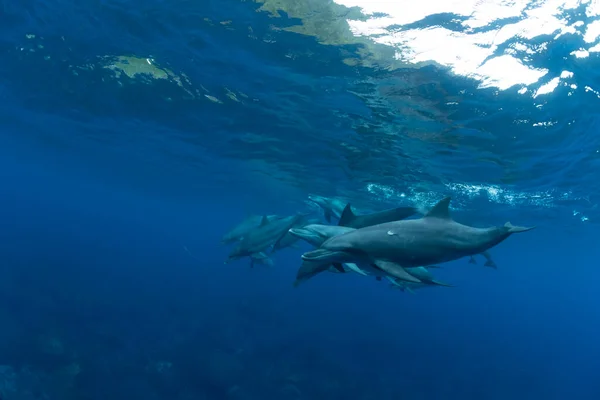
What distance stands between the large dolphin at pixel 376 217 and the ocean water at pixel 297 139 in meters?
7.31

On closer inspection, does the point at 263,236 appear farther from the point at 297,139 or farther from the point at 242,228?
the point at 297,139

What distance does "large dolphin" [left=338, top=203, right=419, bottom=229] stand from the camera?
431 cm

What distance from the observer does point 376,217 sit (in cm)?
458

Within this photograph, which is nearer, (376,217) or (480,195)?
(376,217)

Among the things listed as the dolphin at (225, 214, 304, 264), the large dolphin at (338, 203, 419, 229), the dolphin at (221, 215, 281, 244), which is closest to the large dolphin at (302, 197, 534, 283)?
the large dolphin at (338, 203, 419, 229)

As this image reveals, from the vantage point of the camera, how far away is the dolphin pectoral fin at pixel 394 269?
10.2 ft

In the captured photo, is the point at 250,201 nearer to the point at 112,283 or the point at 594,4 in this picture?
the point at 112,283

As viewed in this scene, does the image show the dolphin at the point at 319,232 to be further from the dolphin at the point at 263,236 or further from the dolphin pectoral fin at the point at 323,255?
the dolphin at the point at 263,236

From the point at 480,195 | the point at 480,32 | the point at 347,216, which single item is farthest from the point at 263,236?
the point at 480,195

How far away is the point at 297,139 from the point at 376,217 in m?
→ 16.8

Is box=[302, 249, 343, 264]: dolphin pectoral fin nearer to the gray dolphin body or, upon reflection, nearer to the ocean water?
the gray dolphin body

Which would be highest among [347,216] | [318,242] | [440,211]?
[440,211]

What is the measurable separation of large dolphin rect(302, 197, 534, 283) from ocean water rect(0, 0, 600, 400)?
7.82 meters

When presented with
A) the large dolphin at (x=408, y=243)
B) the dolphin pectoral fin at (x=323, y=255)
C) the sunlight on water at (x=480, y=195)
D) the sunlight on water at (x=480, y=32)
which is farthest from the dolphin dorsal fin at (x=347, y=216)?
the sunlight on water at (x=480, y=195)
